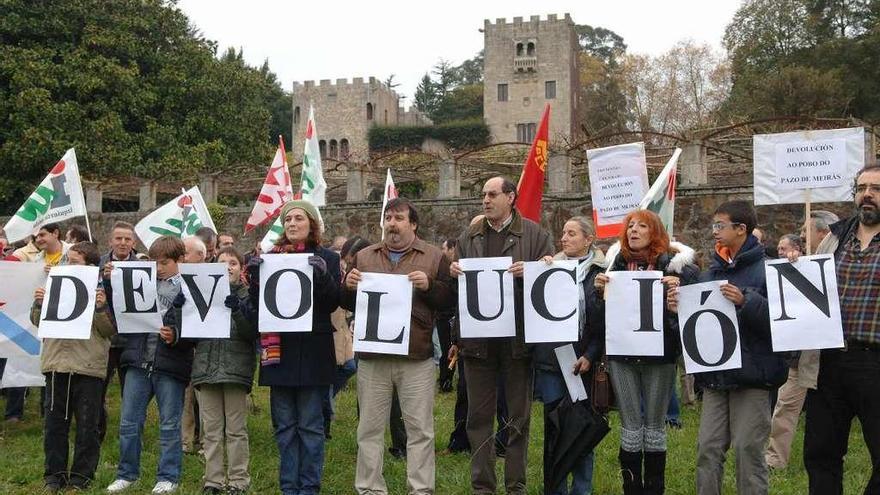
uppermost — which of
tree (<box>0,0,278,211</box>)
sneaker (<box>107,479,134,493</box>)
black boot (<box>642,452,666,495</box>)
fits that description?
tree (<box>0,0,278,211</box>)

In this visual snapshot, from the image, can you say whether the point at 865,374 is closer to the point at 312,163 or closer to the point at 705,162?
the point at 312,163

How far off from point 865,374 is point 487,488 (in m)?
2.63

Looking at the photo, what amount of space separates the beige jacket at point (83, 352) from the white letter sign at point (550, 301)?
3.36 meters

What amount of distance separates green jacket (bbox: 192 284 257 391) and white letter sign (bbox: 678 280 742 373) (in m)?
3.06

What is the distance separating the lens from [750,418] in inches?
207

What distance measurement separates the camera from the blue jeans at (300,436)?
630 cm

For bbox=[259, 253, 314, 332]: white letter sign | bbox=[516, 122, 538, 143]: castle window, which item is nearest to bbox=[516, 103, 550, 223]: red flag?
bbox=[259, 253, 314, 332]: white letter sign

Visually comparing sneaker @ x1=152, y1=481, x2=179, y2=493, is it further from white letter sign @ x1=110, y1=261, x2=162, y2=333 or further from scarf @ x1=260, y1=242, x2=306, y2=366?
scarf @ x1=260, y1=242, x2=306, y2=366

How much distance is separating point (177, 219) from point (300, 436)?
5.83 meters

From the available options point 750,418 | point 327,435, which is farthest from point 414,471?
point 327,435

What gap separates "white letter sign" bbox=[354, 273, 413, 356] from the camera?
19.9ft

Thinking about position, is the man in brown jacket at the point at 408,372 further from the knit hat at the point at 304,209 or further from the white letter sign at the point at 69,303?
the white letter sign at the point at 69,303

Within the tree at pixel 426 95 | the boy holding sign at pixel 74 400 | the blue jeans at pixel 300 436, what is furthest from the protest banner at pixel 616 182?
the tree at pixel 426 95

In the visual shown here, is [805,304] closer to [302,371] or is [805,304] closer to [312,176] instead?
[302,371]
